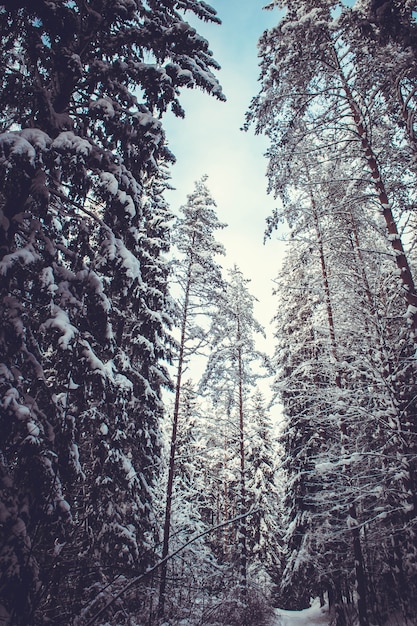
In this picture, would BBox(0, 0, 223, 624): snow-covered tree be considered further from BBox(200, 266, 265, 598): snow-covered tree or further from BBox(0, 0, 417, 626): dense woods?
BBox(200, 266, 265, 598): snow-covered tree

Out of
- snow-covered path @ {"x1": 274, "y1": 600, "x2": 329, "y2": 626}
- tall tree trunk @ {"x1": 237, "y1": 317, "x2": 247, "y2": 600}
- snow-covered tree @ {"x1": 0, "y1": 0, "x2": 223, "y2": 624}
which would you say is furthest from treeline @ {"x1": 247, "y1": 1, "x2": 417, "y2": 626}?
snow-covered path @ {"x1": 274, "y1": 600, "x2": 329, "y2": 626}

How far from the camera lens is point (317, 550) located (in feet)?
48.3

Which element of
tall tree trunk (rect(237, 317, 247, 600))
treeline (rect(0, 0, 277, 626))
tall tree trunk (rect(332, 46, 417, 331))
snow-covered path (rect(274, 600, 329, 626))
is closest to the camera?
treeline (rect(0, 0, 277, 626))

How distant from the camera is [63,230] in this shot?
654 centimetres

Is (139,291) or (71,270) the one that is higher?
(139,291)

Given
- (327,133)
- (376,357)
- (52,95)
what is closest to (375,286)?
(376,357)

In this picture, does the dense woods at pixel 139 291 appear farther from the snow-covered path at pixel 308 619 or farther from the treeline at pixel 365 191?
the snow-covered path at pixel 308 619

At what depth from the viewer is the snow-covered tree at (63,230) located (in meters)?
3.98

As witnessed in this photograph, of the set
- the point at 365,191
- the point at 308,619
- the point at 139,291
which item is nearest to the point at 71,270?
the point at 139,291

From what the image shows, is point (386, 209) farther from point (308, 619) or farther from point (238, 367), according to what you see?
point (308, 619)

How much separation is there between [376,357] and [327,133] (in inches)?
235

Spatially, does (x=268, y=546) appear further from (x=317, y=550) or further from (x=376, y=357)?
(x=376, y=357)

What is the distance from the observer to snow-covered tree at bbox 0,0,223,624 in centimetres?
398

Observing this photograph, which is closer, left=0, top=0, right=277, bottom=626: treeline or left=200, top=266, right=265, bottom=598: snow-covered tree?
left=0, top=0, right=277, bottom=626: treeline
